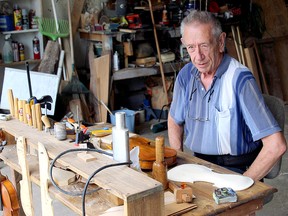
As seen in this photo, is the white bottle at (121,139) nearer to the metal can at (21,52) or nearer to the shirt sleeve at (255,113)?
the shirt sleeve at (255,113)

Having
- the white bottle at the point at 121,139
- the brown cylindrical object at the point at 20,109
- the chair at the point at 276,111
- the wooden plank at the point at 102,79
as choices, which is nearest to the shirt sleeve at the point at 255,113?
the chair at the point at 276,111

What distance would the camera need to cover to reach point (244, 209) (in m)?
1.67

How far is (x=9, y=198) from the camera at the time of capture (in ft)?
7.32

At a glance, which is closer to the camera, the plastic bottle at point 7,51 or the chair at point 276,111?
the chair at point 276,111

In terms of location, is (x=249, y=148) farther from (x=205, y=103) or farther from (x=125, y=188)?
(x=125, y=188)

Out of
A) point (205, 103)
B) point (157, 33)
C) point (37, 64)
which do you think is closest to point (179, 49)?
point (157, 33)

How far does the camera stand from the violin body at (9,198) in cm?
224

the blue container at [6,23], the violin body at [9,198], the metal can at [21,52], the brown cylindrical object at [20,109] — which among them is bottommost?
the violin body at [9,198]

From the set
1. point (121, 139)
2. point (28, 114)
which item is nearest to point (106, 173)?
point (121, 139)

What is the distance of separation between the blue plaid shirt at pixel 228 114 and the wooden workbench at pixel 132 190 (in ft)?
0.71

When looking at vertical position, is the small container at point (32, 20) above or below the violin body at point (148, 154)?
above

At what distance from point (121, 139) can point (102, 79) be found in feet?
11.3

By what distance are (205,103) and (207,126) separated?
0.37 ft

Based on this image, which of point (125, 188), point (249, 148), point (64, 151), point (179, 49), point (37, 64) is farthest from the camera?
point (179, 49)
